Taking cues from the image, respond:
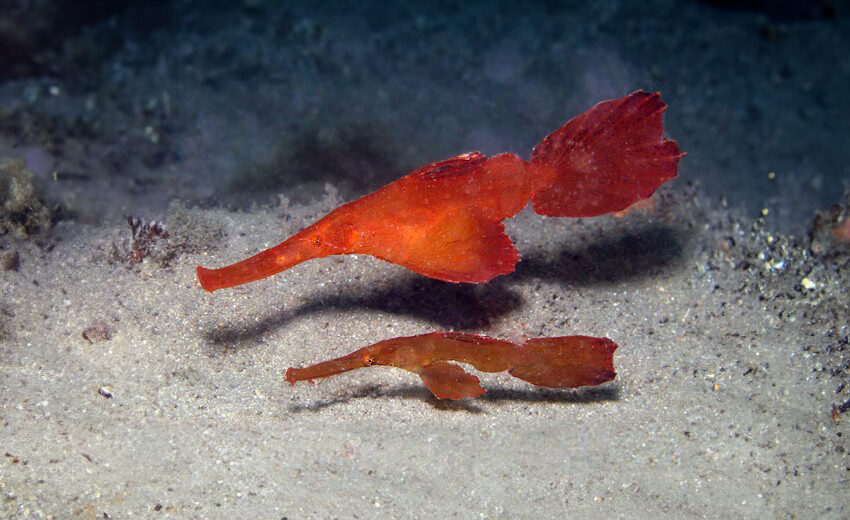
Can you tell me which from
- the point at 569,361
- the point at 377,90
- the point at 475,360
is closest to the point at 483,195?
the point at 475,360

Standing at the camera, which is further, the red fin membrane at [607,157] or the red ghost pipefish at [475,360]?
the red fin membrane at [607,157]

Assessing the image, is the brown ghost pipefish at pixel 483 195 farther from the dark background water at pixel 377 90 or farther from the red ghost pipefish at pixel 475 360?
the dark background water at pixel 377 90

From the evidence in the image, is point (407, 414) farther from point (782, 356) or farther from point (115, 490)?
point (782, 356)

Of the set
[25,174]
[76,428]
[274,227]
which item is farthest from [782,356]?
[25,174]

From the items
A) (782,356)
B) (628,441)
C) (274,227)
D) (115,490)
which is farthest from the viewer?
(274,227)

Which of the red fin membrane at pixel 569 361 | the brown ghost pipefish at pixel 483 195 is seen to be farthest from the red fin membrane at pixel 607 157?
the red fin membrane at pixel 569 361

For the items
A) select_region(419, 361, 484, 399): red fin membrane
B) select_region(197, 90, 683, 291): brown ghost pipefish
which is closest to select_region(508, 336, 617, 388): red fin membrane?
select_region(419, 361, 484, 399): red fin membrane

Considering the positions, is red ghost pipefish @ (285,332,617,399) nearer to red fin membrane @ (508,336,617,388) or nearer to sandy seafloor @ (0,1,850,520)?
red fin membrane @ (508,336,617,388)
